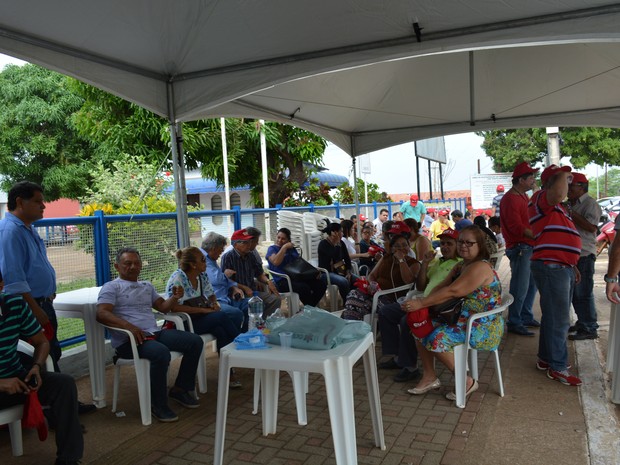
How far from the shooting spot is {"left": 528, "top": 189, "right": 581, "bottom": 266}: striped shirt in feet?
13.3

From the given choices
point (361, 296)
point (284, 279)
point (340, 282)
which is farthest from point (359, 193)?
point (361, 296)

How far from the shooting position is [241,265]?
531 cm

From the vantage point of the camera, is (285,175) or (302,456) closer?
(302,456)

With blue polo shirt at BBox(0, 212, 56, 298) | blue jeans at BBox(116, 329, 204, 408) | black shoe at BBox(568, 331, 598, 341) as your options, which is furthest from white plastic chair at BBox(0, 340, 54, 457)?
black shoe at BBox(568, 331, 598, 341)

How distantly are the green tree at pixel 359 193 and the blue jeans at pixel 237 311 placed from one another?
40.4ft

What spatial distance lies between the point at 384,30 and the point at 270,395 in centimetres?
263

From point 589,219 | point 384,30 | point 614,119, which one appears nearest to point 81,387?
point 384,30

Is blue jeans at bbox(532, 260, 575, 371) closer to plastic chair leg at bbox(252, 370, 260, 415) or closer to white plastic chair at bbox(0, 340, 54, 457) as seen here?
plastic chair leg at bbox(252, 370, 260, 415)

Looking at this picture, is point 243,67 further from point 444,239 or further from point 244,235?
point 444,239

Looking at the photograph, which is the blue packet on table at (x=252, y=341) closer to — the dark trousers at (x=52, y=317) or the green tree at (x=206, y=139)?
the dark trousers at (x=52, y=317)

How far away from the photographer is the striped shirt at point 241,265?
5273 millimetres

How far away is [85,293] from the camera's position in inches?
174

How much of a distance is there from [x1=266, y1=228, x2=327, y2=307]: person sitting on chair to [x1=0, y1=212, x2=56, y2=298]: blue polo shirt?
290 centimetres

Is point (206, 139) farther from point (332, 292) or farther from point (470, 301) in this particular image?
point (470, 301)
